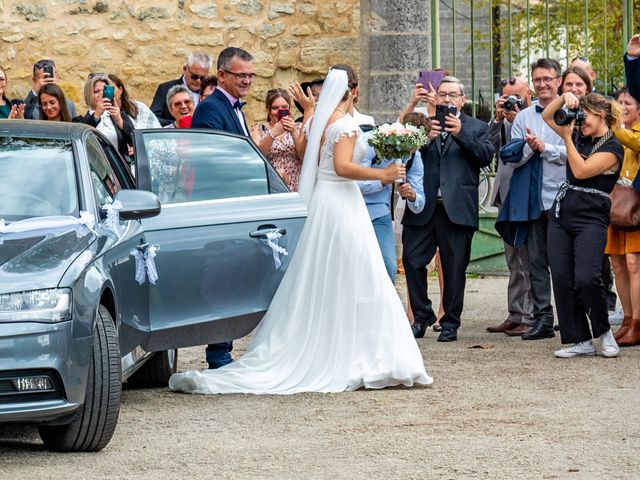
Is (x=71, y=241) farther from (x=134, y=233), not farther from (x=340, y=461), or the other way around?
(x=340, y=461)

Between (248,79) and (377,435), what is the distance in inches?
145

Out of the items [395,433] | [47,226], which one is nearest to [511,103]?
[395,433]

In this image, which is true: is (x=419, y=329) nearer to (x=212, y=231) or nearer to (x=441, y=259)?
(x=441, y=259)

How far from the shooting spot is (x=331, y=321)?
328 inches

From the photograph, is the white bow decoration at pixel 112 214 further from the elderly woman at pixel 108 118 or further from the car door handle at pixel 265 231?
the elderly woman at pixel 108 118

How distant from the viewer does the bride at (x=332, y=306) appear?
8102 mm

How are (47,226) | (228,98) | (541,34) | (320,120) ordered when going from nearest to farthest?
(47,226) < (320,120) < (228,98) < (541,34)

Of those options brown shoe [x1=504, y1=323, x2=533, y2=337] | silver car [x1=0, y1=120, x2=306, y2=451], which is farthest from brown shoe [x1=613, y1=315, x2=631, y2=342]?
silver car [x1=0, y1=120, x2=306, y2=451]

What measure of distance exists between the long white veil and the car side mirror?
1.98 metres

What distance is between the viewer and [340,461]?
6.02 m

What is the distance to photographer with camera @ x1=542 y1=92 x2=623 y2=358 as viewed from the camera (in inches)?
363

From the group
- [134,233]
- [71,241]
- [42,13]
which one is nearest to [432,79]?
[42,13]

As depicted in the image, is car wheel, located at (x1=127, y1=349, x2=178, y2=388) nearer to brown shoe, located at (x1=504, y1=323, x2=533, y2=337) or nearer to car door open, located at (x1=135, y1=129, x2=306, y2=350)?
car door open, located at (x1=135, y1=129, x2=306, y2=350)

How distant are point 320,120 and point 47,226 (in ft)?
8.78
